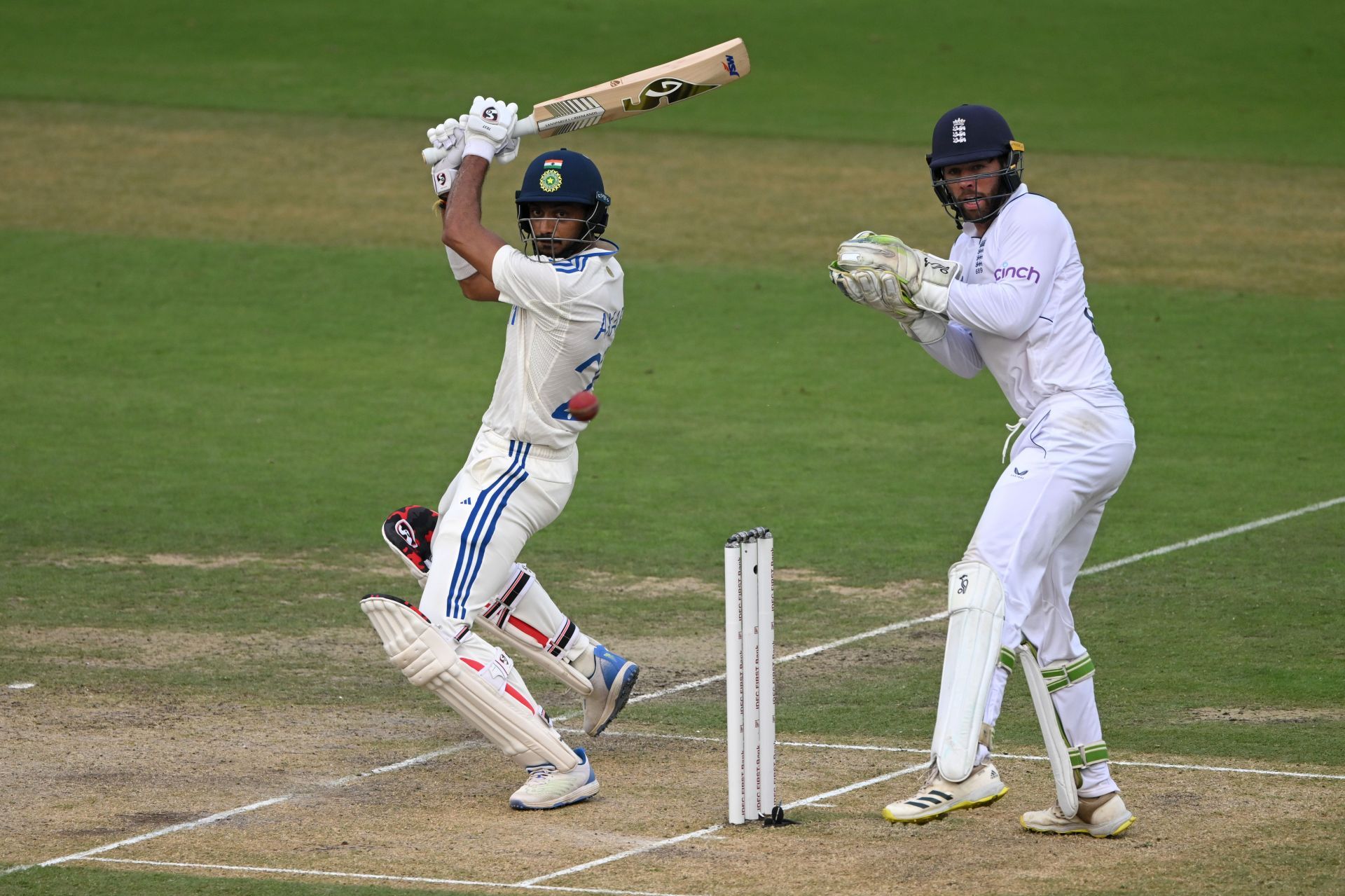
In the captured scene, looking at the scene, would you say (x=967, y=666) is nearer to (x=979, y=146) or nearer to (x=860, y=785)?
(x=860, y=785)

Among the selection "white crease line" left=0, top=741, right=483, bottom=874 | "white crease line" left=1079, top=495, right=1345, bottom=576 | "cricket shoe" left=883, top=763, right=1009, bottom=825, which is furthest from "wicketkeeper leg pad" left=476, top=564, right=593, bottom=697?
"white crease line" left=1079, top=495, right=1345, bottom=576

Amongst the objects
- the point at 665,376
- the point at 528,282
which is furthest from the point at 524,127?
the point at 665,376

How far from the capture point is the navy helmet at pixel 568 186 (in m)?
6.47

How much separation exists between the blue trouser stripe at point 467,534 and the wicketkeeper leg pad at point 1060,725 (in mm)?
1925

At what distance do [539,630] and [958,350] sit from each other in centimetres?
201

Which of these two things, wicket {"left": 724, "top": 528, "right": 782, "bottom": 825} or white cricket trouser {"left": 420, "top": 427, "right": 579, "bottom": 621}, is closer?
wicket {"left": 724, "top": 528, "right": 782, "bottom": 825}

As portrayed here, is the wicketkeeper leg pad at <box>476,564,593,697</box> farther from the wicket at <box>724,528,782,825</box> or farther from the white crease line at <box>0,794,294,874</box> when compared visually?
the wicket at <box>724,528,782,825</box>

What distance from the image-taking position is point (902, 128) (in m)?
27.1

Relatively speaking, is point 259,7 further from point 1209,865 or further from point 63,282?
point 1209,865

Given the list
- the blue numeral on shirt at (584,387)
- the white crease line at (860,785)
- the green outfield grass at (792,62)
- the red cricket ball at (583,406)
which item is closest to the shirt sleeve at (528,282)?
the blue numeral on shirt at (584,387)

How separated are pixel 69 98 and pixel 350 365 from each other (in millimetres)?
13582

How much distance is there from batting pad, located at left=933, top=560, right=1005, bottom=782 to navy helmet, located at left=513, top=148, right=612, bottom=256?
1.99 metres

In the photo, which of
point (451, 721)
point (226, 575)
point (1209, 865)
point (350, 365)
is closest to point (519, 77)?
point (350, 365)

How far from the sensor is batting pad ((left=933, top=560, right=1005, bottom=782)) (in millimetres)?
5402
